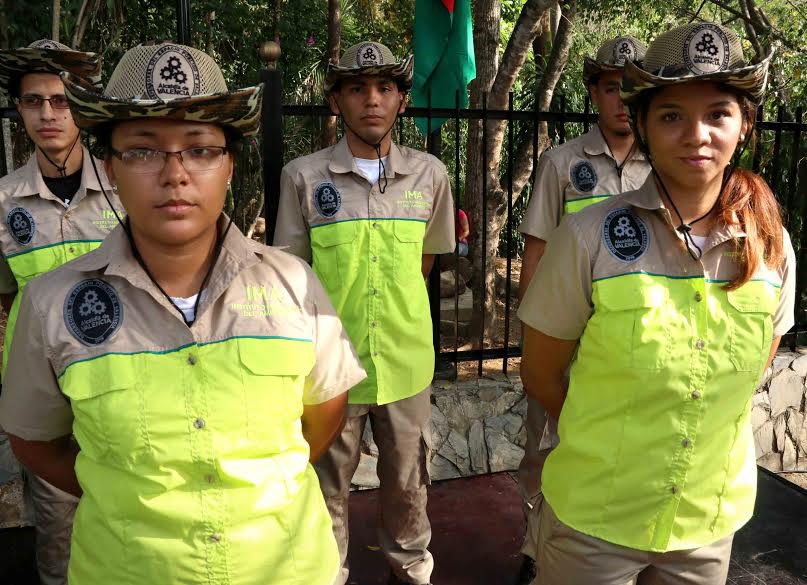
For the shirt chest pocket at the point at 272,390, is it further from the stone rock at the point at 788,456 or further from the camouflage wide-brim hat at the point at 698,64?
the stone rock at the point at 788,456

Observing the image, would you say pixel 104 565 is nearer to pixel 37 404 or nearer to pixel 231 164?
pixel 37 404

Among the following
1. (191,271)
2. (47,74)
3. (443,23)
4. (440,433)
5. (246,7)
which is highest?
(246,7)

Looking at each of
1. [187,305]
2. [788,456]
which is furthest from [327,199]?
[788,456]

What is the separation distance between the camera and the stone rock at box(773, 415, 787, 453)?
5180 millimetres

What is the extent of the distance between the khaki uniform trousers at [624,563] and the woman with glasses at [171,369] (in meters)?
0.61

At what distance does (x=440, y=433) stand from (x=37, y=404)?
309 centimetres

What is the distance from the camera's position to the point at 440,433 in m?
4.51

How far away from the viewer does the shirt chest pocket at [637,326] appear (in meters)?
1.77

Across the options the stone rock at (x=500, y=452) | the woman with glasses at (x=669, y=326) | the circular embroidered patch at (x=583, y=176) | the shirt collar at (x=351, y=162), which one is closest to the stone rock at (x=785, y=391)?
the stone rock at (x=500, y=452)

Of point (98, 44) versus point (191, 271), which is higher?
point (98, 44)

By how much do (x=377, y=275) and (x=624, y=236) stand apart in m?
1.41

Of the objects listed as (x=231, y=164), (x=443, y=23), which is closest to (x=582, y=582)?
(x=231, y=164)

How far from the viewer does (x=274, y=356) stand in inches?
64.7

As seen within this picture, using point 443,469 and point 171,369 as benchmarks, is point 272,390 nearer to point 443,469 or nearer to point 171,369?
point 171,369
